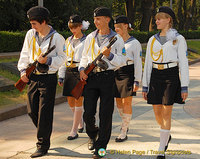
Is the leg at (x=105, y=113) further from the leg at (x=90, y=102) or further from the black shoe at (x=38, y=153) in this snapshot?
the black shoe at (x=38, y=153)

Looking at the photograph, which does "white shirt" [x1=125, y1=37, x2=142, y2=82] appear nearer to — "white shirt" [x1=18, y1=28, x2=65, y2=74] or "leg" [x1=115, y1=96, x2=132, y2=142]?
"leg" [x1=115, y1=96, x2=132, y2=142]

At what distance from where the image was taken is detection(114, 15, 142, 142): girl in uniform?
5.94 metres

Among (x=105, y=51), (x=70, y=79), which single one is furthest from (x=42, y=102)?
(x=105, y=51)

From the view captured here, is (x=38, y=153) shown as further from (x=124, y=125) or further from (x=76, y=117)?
(x=124, y=125)

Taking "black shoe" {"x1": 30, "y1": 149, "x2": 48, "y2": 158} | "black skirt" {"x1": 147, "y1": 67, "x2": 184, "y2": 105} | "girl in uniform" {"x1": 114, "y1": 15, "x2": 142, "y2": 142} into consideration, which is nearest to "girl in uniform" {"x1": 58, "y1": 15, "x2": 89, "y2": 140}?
"girl in uniform" {"x1": 114, "y1": 15, "x2": 142, "y2": 142}

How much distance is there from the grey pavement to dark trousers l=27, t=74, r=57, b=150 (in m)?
0.31

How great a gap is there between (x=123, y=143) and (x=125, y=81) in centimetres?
101

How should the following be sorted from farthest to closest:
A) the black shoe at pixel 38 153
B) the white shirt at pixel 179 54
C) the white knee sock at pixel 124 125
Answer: the white knee sock at pixel 124 125 → the black shoe at pixel 38 153 → the white shirt at pixel 179 54

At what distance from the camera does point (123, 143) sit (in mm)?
5789

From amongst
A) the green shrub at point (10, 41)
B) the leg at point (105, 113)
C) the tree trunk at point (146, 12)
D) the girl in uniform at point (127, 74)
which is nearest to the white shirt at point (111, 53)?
the leg at point (105, 113)

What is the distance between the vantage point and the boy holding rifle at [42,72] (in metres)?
5.16

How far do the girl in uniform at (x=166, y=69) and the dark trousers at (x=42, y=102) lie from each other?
4.71 ft

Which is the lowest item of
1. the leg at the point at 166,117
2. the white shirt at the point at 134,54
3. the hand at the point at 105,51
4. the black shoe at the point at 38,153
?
the black shoe at the point at 38,153

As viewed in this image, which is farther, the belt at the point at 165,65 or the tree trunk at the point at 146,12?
the tree trunk at the point at 146,12
